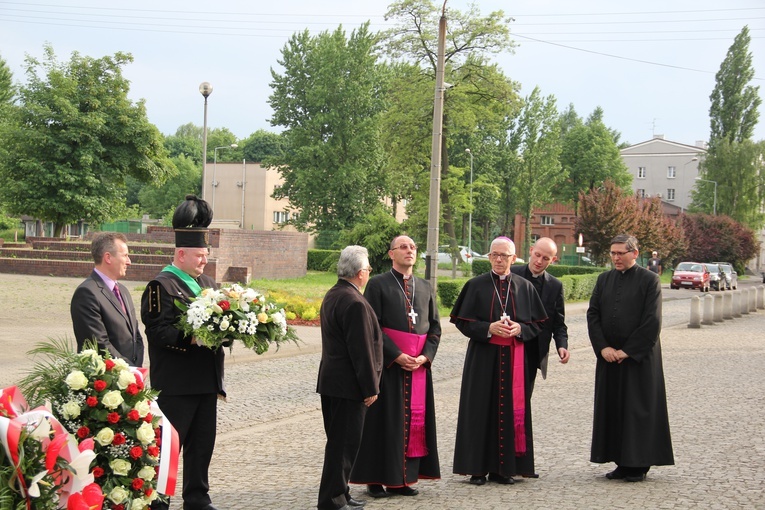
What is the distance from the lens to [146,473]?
4465 mm

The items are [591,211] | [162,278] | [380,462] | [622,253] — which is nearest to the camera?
[162,278]

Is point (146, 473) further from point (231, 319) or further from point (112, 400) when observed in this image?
point (231, 319)

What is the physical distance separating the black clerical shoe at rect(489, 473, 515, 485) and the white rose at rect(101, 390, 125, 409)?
415 centimetres

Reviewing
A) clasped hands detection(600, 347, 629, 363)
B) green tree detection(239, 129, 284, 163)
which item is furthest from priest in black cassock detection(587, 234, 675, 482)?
green tree detection(239, 129, 284, 163)

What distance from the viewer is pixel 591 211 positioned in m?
47.3

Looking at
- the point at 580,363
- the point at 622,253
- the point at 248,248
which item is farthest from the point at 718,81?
the point at 622,253

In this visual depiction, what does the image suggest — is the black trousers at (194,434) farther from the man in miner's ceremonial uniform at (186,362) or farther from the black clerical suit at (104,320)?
the black clerical suit at (104,320)

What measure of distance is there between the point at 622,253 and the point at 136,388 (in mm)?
5237

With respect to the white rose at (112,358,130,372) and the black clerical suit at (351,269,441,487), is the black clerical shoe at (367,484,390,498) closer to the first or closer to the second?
the black clerical suit at (351,269,441,487)

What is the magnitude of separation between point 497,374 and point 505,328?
17.1 inches

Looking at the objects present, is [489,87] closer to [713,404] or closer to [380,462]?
[713,404]

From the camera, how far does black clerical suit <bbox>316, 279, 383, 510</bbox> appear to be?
641cm

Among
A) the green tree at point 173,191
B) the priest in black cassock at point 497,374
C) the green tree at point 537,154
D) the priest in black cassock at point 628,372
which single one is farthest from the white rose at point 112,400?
the green tree at point 173,191

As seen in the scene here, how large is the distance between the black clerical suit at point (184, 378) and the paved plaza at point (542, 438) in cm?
56
